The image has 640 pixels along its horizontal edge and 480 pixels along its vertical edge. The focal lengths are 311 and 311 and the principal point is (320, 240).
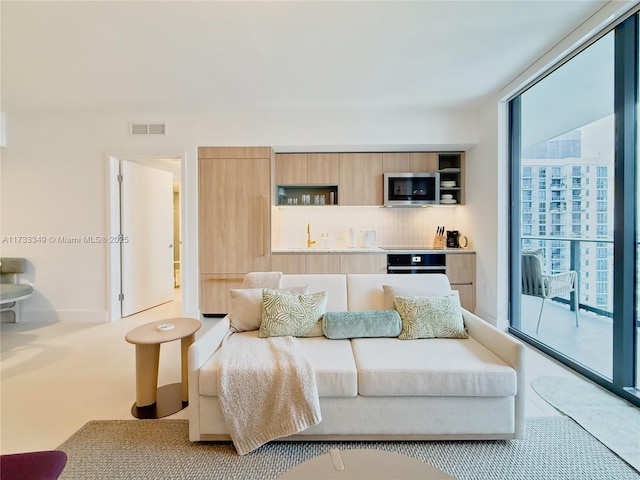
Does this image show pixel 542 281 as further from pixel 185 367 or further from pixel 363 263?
pixel 185 367

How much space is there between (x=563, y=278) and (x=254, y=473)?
3.24 meters

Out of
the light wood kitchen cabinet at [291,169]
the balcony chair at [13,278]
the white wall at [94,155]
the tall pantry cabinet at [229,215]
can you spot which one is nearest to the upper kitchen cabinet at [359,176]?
the white wall at [94,155]

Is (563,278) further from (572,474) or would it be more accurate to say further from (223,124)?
(223,124)

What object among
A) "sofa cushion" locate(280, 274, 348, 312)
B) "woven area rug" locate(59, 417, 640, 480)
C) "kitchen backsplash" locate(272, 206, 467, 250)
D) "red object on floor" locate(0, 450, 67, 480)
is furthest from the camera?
"kitchen backsplash" locate(272, 206, 467, 250)

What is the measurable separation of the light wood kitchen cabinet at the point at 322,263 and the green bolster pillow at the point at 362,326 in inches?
72.9

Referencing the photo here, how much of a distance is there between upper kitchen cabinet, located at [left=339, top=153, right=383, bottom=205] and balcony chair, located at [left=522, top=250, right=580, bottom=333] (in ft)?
6.46

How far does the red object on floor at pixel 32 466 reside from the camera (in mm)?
1050

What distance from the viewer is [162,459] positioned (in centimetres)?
165

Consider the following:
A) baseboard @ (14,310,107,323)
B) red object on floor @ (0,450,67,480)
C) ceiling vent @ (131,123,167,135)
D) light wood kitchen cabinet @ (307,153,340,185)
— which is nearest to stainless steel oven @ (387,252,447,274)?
light wood kitchen cabinet @ (307,153,340,185)

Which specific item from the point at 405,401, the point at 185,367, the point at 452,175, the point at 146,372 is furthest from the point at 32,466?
the point at 452,175

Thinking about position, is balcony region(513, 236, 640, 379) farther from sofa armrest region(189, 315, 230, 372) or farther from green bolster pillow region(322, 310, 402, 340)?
sofa armrest region(189, 315, 230, 372)

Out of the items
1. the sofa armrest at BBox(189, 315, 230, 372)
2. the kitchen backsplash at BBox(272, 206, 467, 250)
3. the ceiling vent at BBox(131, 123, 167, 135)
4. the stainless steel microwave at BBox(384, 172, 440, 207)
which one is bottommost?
the sofa armrest at BBox(189, 315, 230, 372)

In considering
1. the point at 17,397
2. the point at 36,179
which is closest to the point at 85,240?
the point at 36,179

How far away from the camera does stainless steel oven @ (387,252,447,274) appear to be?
13.5 ft
